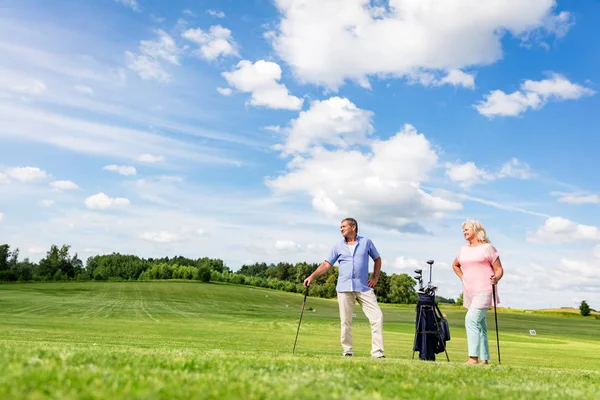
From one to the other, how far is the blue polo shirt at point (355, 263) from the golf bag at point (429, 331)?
164 centimetres

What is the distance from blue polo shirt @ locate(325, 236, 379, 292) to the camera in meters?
11.9

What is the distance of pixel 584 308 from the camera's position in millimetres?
103375

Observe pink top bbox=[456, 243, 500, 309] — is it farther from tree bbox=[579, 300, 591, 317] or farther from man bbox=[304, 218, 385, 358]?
tree bbox=[579, 300, 591, 317]

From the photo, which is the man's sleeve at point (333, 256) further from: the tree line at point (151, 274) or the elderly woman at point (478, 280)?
the tree line at point (151, 274)

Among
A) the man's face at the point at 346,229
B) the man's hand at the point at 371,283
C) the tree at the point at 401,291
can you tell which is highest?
the tree at the point at 401,291

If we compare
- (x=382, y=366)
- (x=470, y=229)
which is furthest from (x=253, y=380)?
(x=470, y=229)

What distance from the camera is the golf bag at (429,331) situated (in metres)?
12.6

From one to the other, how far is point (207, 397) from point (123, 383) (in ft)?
3.21

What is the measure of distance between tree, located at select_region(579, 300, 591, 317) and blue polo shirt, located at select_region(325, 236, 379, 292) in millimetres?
106250

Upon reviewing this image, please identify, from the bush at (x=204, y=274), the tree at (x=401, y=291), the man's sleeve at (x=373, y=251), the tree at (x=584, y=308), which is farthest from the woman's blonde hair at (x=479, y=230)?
the bush at (x=204, y=274)

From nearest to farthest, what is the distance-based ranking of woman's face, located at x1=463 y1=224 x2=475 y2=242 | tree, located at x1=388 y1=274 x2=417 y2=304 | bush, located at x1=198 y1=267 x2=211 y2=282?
1. woman's face, located at x1=463 y1=224 x2=475 y2=242
2. tree, located at x1=388 y1=274 x2=417 y2=304
3. bush, located at x1=198 y1=267 x2=211 y2=282

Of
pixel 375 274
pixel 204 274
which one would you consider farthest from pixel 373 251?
pixel 204 274

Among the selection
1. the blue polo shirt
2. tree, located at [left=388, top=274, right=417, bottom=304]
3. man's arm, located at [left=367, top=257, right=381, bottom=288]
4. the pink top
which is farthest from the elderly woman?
tree, located at [left=388, top=274, right=417, bottom=304]

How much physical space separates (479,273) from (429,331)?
6.83ft
